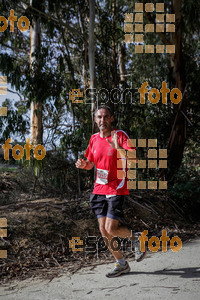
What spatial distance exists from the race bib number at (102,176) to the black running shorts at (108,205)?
7.6 inches

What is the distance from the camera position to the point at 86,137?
797 cm

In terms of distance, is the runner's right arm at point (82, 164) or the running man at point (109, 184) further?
the runner's right arm at point (82, 164)

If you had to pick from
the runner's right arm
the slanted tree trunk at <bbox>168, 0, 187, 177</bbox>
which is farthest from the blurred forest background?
the runner's right arm

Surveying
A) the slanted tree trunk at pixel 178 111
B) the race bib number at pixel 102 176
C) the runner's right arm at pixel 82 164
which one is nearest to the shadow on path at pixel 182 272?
the race bib number at pixel 102 176

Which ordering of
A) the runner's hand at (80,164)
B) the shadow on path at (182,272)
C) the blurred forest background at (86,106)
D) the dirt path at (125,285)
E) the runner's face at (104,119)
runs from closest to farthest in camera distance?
the dirt path at (125,285), the shadow on path at (182,272), the runner's face at (104,119), the runner's hand at (80,164), the blurred forest background at (86,106)

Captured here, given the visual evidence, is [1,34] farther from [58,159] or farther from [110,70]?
[58,159]

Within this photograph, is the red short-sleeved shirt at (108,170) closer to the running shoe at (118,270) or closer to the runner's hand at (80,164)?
the runner's hand at (80,164)

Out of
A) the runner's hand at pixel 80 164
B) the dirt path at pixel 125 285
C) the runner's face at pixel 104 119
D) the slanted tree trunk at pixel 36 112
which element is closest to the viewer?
the dirt path at pixel 125 285

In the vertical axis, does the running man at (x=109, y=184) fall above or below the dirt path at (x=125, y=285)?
above

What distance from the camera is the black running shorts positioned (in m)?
4.05

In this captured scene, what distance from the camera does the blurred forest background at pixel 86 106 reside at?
8117 mm

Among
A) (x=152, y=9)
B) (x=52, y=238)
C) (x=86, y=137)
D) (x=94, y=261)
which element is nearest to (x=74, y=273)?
(x=94, y=261)

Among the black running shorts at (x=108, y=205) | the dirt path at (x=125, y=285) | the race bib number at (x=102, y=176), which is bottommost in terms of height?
the dirt path at (x=125, y=285)

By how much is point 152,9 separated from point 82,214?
237 inches
